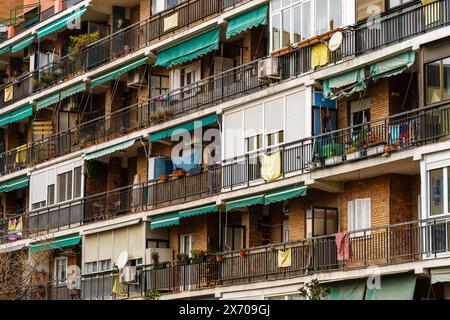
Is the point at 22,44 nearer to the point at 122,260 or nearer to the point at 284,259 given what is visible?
the point at 122,260

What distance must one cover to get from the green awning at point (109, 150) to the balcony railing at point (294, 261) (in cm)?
496

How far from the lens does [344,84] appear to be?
3728 centimetres

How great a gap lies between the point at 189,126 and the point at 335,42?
932 cm

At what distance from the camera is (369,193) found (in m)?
36.9

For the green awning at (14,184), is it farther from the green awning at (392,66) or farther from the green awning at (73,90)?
the green awning at (392,66)

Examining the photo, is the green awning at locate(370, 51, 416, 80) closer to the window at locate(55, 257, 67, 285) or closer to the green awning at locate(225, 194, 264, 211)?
the green awning at locate(225, 194, 264, 211)

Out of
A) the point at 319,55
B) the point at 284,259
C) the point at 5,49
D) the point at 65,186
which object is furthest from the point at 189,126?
the point at 5,49

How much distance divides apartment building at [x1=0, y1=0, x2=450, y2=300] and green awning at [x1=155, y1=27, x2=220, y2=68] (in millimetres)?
105

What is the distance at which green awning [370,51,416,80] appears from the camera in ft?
114

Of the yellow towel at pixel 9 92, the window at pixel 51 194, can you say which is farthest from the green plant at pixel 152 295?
the yellow towel at pixel 9 92

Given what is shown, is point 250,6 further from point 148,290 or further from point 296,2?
point 148,290

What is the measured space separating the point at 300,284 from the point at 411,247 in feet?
16.6

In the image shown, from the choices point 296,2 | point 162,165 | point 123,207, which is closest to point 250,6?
point 296,2

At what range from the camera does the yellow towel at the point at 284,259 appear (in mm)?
38500
